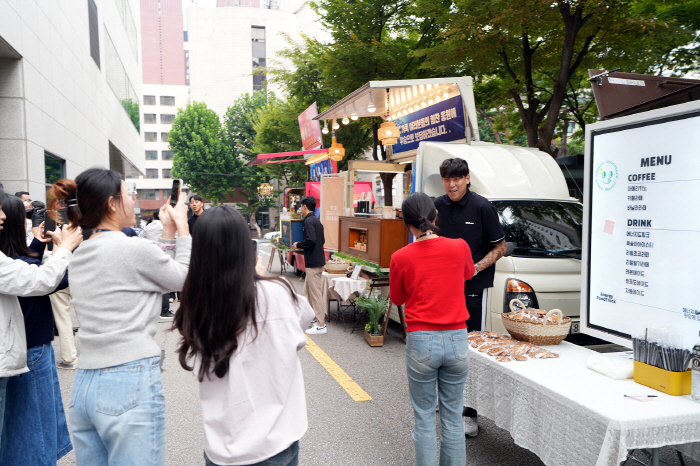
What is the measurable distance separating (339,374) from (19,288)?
386cm

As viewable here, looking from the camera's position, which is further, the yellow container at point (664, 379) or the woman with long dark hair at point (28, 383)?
the woman with long dark hair at point (28, 383)

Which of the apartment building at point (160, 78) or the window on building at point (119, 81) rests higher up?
the apartment building at point (160, 78)

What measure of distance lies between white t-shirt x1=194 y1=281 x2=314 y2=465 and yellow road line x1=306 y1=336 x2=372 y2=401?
3238mm

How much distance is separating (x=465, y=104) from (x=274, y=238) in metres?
9.36

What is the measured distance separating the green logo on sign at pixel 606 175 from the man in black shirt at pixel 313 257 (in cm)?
498

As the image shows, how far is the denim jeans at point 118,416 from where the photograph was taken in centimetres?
197

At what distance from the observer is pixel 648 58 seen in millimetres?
9766

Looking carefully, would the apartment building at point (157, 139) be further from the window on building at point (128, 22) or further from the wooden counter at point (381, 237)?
the wooden counter at point (381, 237)

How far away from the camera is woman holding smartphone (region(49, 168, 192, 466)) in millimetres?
1983

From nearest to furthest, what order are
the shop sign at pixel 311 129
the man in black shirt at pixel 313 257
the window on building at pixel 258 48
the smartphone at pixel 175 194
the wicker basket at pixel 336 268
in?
the smartphone at pixel 175 194, the man in black shirt at pixel 313 257, the wicker basket at pixel 336 268, the shop sign at pixel 311 129, the window on building at pixel 258 48

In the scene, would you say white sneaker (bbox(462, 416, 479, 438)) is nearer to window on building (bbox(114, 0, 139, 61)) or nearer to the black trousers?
the black trousers

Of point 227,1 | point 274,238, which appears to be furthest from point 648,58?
point 227,1

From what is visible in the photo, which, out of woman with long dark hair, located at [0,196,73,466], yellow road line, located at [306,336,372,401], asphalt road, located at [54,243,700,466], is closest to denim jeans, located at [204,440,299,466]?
asphalt road, located at [54,243,700,466]

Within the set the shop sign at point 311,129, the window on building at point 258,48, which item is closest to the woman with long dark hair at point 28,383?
the shop sign at point 311,129
